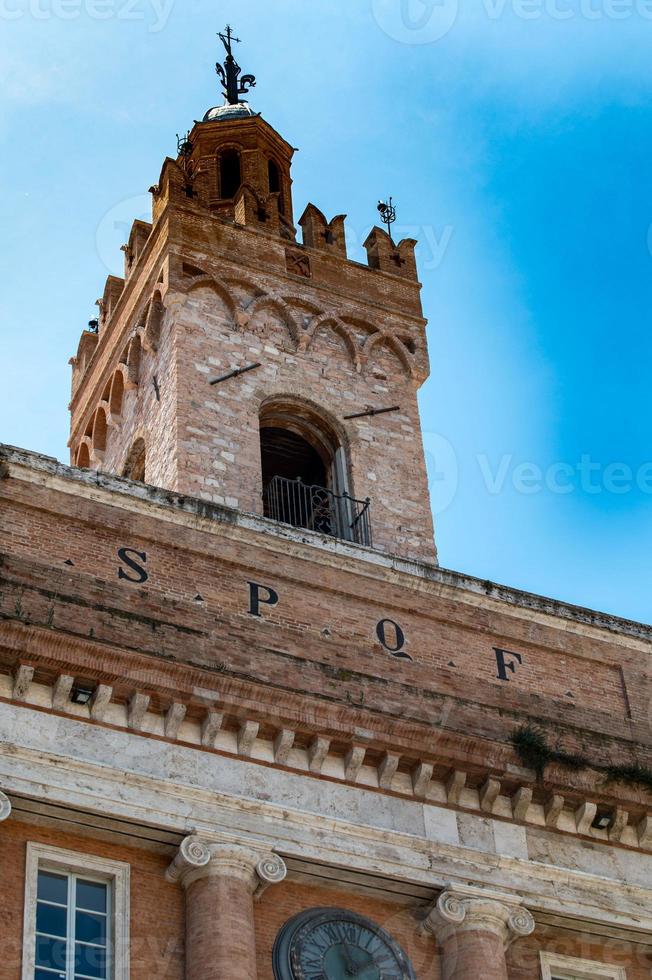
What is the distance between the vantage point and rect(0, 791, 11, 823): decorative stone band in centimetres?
1942

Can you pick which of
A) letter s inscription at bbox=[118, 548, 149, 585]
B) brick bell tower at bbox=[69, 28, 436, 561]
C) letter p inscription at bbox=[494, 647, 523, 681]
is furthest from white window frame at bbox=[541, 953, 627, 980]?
brick bell tower at bbox=[69, 28, 436, 561]

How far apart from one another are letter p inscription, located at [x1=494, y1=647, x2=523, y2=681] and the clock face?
408 centimetres

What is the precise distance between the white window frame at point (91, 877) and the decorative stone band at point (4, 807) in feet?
1.55

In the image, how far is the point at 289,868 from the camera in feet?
68.1

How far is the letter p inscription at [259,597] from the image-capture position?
22.9 m

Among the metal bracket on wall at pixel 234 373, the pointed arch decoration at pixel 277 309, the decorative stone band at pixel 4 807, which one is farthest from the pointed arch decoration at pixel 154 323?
the decorative stone band at pixel 4 807

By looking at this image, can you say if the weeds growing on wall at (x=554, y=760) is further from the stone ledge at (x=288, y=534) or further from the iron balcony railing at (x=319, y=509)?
the iron balcony railing at (x=319, y=509)

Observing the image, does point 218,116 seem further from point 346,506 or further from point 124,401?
point 346,506

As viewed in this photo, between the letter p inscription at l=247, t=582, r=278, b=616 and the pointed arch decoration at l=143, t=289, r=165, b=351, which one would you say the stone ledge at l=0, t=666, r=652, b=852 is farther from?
the pointed arch decoration at l=143, t=289, r=165, b=351

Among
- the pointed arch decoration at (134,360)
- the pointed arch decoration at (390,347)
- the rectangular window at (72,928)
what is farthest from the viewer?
the pointed arch decoration at (390,347)

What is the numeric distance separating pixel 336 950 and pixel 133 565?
467 centimetres

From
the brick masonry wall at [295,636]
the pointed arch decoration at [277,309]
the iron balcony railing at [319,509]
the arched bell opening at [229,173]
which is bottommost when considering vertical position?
the brick masonry wall at [295,636]

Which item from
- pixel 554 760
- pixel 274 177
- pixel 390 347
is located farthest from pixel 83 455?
pixel 554 760

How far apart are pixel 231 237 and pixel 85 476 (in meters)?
8.88
